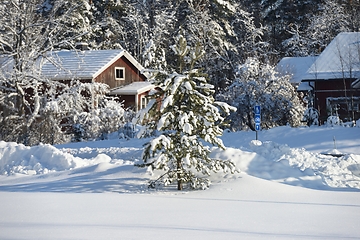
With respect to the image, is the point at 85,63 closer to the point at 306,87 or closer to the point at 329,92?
the point at 306,87

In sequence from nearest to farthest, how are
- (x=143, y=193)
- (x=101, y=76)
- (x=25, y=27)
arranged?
(x=143, y=193), (x=25, y=27), (x=101, y=76)

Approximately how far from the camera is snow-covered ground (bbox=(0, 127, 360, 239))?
22.5 feet

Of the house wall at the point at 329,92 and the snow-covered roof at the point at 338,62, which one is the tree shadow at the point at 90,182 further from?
the house wall at the point at 329,92

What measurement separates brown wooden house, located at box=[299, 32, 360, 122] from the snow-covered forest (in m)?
1.24

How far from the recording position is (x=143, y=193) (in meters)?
11.9

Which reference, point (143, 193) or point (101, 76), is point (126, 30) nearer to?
point (101, 76)

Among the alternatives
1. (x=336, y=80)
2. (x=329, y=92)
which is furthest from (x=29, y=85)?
(x=336, y=80)

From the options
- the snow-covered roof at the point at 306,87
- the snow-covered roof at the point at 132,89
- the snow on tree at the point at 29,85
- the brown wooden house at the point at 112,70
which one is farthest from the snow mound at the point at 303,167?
the snow-covered roof at the point at 132,89

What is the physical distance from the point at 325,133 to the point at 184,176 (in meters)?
Result: 11.3

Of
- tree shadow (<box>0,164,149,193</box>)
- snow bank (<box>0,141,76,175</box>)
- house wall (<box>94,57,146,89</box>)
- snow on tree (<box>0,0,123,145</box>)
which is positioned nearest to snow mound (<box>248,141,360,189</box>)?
tree shadow (<box>0,164,149,193</box>)

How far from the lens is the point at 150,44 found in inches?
1810

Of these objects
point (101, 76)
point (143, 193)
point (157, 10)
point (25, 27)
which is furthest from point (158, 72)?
point (157, 10)

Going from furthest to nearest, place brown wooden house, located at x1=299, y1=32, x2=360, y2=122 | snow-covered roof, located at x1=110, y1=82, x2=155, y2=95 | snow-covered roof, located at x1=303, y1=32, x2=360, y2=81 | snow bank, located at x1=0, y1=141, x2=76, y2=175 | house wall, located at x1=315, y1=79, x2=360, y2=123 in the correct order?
1. snow-covered roof, located at x1=110, y1=82, x2=155, y2=95
2. house wall, located at x1=315, y1=79, x2=360, y2=123
3. snow-covered roof, located at x1=303, y1=32, x2=360, y2=81
4. brown wooden house, located at x1=299, y1=32, x2=360, y2=122
5. snow bank, located at x1=0, y1=141, x2=76, y2=175

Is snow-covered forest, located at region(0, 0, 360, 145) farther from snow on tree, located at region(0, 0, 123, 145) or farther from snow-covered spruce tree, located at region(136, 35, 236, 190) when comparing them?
snow-covered spruce tree, located at region(136, 35, 236, 190)
